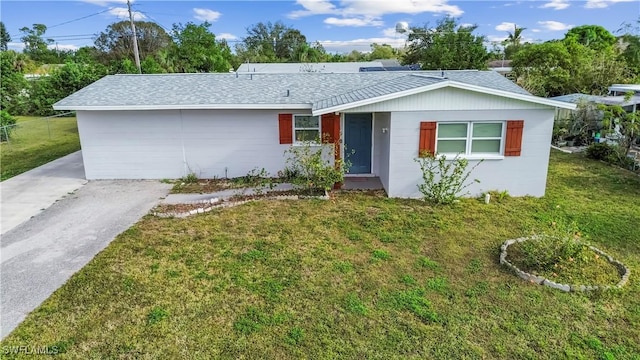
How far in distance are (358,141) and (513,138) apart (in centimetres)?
433

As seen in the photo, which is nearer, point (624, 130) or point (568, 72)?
point (624, 130)

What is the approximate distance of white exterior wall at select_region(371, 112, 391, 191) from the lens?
10.7m

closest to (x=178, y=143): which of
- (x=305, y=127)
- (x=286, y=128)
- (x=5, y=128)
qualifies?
(x=286, y=128)

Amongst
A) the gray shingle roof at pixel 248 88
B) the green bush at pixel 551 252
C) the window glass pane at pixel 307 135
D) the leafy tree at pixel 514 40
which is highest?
the leafy tree at pixel 514 40

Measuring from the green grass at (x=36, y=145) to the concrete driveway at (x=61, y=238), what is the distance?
3.32 meters

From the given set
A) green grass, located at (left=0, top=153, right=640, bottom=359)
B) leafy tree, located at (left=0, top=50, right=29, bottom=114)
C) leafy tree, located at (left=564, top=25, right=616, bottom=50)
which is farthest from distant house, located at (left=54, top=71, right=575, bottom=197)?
leafy tree, located at (left=564, top=25, right=616, bottom=50)

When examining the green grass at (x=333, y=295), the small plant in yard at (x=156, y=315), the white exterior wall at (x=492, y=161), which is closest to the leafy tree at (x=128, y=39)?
the white exterior wall at (x=492, y=161)

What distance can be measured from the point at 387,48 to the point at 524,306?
66.3 metres

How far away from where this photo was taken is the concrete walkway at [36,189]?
377 inches

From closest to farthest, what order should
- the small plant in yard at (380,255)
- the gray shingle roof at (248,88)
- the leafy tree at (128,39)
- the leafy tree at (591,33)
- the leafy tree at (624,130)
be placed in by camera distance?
the small plant in yard at (380,255) → the gray shingle roof at (248,88) → the leafy tree at (624,130) → the leafy tree at (591,33) → the leafy tree at (128,39)

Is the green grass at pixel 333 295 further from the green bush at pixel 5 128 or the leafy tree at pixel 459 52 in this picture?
the leafy tree at pixel 459 52

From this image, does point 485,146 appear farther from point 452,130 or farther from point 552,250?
point 552,250

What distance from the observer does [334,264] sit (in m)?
7.02

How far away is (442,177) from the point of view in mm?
10055
